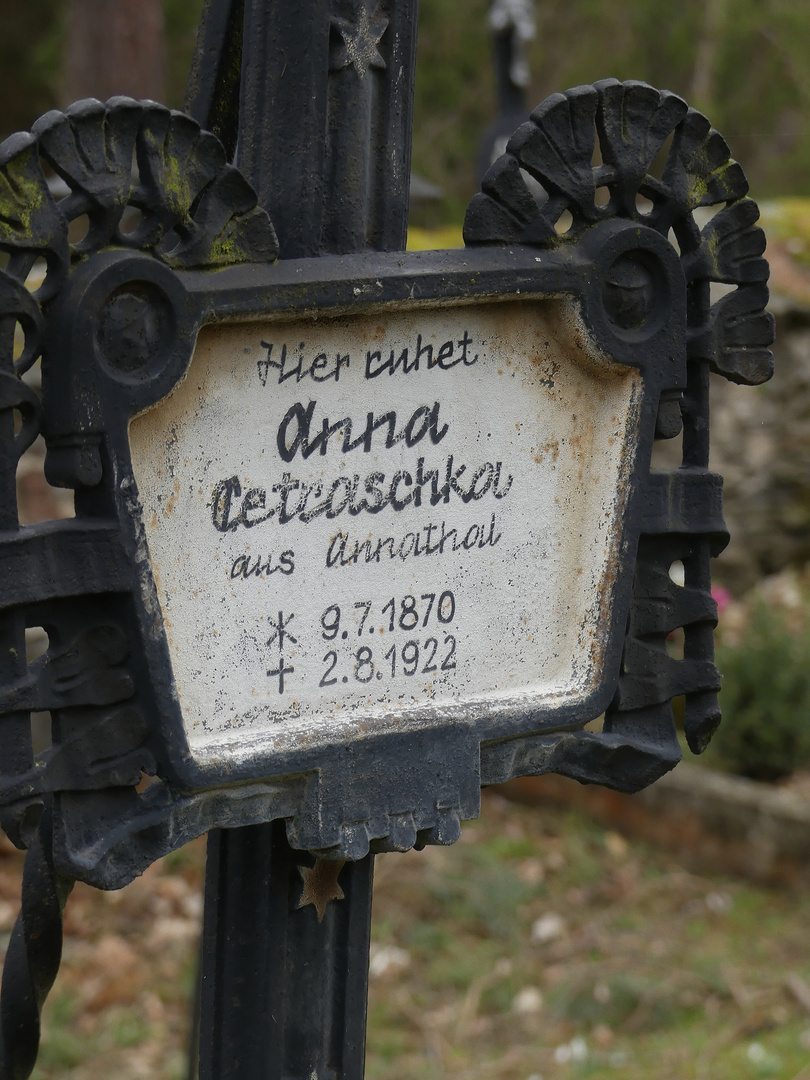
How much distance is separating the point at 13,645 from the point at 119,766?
6.0 inches

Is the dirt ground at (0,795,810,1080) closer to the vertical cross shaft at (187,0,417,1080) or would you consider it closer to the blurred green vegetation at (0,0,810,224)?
the vertical cross shaft at (187,0,417,1080)

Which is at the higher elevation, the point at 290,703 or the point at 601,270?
the point at 601,270

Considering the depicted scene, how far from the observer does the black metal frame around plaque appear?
1.09 metres

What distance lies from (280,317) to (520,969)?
8.20 ft

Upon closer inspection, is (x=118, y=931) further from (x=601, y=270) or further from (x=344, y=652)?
(x=601, y=270)

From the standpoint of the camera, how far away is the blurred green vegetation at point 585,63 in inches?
328

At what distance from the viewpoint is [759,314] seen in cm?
150

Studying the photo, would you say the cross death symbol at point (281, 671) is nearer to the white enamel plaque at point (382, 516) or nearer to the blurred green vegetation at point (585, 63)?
the white enamel plaque at point (382, 516)

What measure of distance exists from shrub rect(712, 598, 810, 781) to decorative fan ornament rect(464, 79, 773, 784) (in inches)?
100

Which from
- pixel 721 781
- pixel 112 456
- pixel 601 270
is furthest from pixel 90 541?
pixel 721 781

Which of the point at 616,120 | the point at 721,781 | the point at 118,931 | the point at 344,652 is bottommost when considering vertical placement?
the point at 118,931

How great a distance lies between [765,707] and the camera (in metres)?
3.98

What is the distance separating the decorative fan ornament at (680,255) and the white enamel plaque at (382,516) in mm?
78

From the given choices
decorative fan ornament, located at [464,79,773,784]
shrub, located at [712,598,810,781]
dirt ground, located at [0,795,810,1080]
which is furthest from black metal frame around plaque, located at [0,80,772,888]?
shrub, located at [712,598,810,781]
